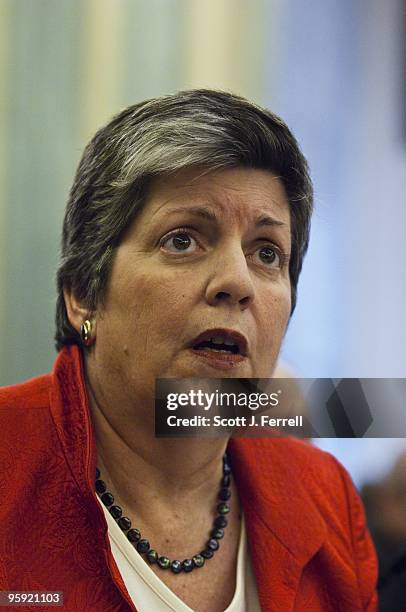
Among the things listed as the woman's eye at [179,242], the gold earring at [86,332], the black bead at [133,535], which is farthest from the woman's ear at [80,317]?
the black bead at [133,535]

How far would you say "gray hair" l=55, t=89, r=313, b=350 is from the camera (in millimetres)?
909

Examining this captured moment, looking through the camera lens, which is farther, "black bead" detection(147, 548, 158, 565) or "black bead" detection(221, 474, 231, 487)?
"black bead" detection(221, 474, 231, 487)

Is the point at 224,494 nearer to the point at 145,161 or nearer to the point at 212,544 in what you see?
the point at 212,544

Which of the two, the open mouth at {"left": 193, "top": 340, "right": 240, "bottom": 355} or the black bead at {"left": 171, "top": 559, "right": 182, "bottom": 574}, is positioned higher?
the open mouth at {"left": 193, "top": 340, "right": 240, "bottom": 355}

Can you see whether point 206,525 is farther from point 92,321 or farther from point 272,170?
point 272,170

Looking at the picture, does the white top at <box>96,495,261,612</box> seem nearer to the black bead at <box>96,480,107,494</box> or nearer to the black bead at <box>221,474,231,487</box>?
the black bead at <box>96,480,107,494</box>

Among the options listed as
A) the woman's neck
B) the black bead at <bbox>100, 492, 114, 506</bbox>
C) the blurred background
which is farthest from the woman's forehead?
the black bead at <bbox>100, 492, 114, 506</bbox>

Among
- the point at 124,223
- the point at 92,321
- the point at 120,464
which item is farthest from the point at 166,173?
the point at 120,464

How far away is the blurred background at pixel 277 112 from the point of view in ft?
3.21

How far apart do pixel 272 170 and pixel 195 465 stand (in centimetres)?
39

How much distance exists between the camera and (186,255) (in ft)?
2.97

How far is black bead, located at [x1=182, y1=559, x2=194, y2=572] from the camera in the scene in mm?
936

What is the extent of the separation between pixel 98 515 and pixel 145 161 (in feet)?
1.39

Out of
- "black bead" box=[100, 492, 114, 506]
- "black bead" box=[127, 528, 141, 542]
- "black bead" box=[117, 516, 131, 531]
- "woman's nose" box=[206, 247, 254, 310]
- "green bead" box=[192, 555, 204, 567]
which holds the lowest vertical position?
"green bead" box=[192, 555, 204, 567]
